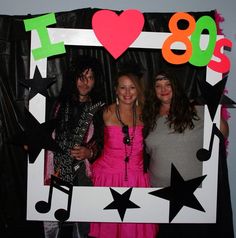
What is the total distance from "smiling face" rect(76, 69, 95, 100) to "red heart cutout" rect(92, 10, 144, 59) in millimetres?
311

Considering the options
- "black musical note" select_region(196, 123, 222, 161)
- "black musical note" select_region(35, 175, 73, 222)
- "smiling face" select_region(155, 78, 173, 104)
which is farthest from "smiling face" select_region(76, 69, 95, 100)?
"black musical note" select_region(196, 123, 222, 161)

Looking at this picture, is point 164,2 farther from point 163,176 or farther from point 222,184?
point 222,184

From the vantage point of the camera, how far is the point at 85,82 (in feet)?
4.57

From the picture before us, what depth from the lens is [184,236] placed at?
1.31 m

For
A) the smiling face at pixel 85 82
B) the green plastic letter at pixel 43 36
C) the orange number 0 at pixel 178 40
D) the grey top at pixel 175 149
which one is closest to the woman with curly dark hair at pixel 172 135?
the grey top at pixel 175 149

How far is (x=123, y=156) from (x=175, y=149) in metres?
0.25

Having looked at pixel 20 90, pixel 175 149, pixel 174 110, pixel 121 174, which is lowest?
pixel 121 174

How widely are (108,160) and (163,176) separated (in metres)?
0.27

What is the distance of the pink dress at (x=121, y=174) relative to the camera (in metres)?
1.29

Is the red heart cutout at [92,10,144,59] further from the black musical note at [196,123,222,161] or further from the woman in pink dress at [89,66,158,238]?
the black musical note at [196,123,222,161]

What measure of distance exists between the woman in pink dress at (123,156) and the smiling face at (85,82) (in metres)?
0.15

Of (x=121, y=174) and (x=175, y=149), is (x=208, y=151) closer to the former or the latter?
(x=175, y=149)

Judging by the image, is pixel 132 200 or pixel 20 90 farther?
pixel 20 90

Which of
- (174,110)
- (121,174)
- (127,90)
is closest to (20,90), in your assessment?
(127,90)
